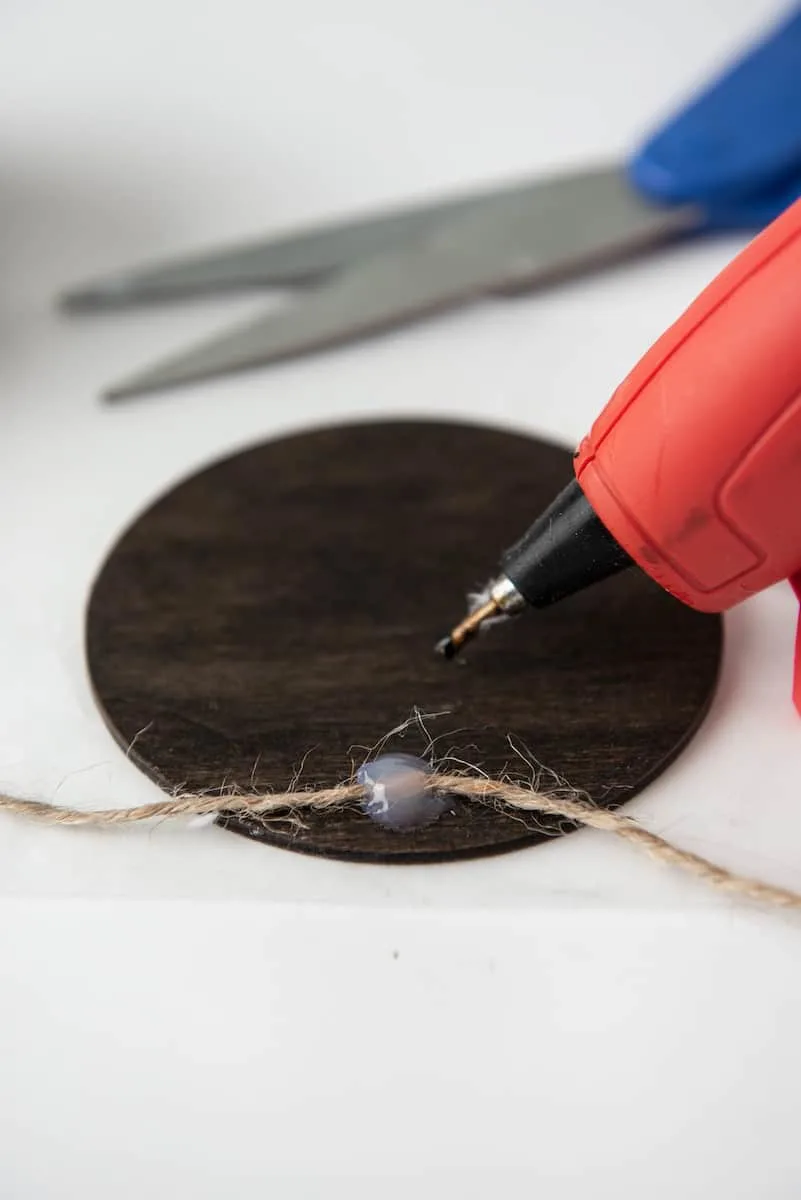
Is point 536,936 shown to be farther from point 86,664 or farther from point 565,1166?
point 86,664

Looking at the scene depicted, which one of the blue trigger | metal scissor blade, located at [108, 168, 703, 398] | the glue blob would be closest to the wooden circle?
the glue blob

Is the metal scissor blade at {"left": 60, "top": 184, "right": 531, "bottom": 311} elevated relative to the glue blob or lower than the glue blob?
elevated

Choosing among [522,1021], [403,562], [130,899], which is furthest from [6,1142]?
[403,562]

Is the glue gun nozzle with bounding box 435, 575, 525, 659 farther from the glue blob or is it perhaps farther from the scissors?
the scissors

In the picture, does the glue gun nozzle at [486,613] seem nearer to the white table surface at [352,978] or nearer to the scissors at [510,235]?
the white table surface at [352,978]

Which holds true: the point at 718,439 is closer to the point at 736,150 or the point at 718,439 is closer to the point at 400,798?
the point at 400,798

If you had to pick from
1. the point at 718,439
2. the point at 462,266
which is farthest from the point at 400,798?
the point at 462,266
